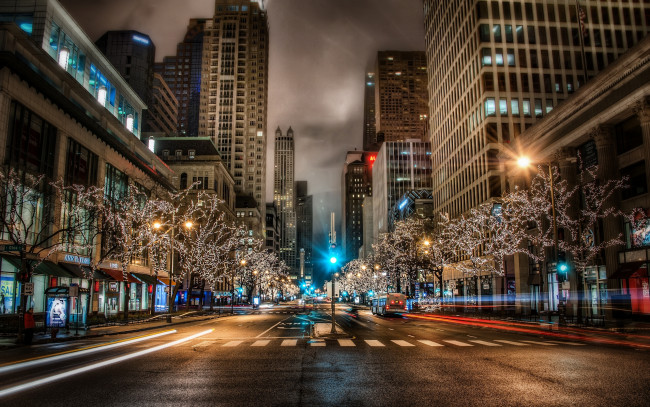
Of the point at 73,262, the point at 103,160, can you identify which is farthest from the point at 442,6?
the point at 73,262

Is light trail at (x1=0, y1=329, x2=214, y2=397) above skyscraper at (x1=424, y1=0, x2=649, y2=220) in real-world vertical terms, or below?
below

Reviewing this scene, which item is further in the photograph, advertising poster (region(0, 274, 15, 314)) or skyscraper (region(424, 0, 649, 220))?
skyscraper (region(424, 0, 649, 220))

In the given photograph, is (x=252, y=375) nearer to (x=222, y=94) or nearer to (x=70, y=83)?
(x=70, y=83)

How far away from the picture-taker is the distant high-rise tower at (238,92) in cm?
16362

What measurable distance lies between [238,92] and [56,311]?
145m

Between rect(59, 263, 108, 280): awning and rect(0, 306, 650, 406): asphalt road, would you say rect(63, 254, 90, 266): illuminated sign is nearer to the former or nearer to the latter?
rect(59, 263, 108, 280): awning

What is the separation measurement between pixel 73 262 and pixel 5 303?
9.07 m

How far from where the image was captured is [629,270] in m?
36.3

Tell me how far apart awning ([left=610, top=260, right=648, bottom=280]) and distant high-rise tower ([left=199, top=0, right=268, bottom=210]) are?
13387cm

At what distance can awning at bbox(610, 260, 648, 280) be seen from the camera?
3566 cm

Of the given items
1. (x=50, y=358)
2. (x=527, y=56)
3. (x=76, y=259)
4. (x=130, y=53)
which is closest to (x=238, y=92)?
(x=130, y=53)

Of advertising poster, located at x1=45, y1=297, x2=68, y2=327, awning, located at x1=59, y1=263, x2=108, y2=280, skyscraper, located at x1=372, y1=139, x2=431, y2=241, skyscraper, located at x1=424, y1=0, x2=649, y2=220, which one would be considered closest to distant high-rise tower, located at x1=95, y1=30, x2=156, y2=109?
skyscraper, located at x1=372, y1=139, x2=431, y2=241

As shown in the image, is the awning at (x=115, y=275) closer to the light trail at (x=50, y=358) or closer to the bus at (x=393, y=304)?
the bus at (x=393, y=304)

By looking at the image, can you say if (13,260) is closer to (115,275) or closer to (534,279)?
(115,275)
